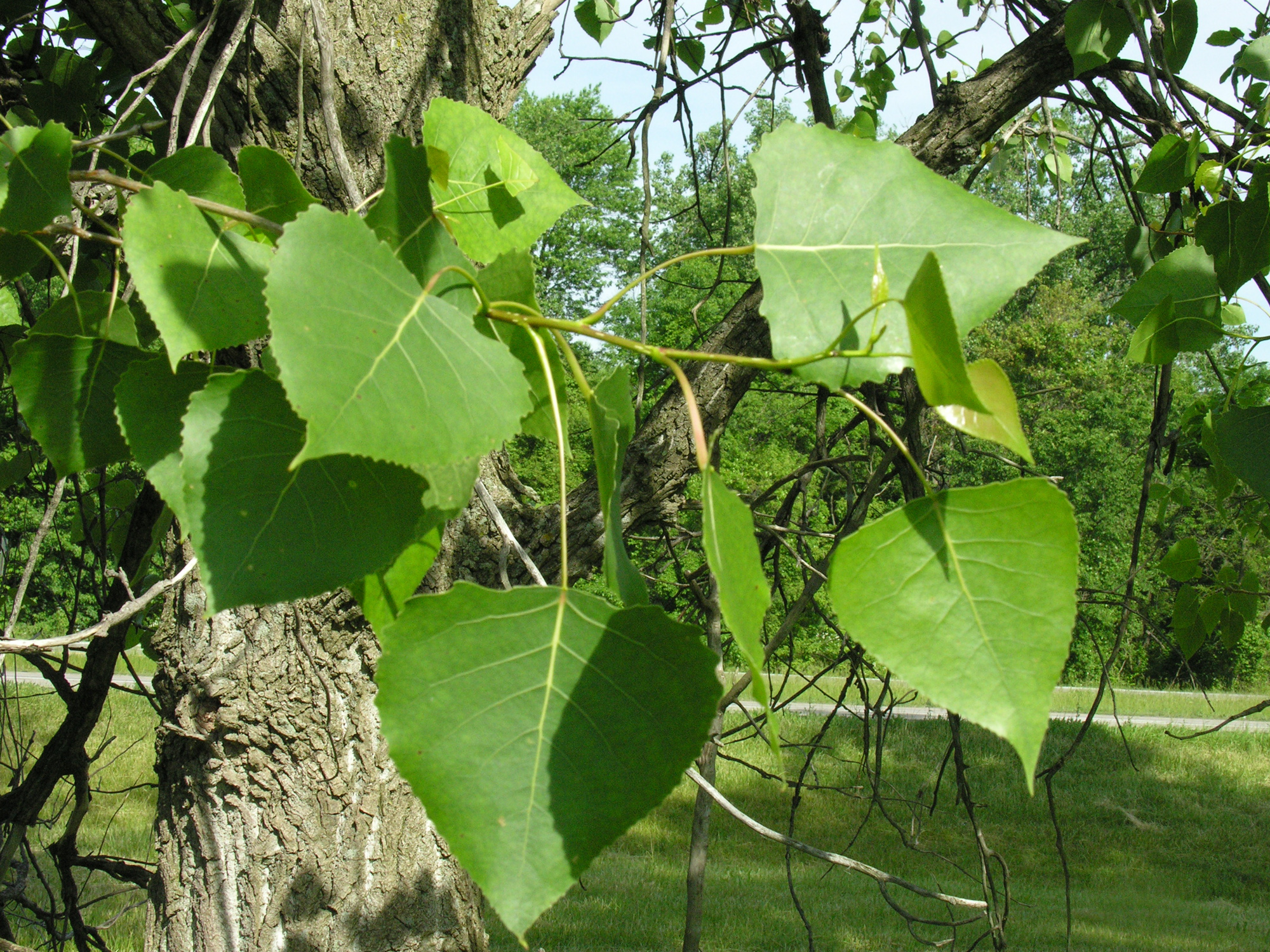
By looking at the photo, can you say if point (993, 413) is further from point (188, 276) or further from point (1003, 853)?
point (1003, 853)

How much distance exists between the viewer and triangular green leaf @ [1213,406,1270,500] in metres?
1.05

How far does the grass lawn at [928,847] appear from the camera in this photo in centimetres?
488

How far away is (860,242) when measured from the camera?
45 centimetres

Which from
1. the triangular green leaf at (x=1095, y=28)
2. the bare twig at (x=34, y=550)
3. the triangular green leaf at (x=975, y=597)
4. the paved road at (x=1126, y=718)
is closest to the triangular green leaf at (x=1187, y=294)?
the triangular green leaf at (x=1095, y=28)

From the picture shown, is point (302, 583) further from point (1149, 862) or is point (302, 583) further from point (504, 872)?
point (1149, 862)

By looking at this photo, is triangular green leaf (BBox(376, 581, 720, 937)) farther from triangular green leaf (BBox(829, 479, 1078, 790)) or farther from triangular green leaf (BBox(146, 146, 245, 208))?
triangular green leaf (BBox(146, 146, 245, 208))

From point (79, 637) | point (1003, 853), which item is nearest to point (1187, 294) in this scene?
point (79, 637)

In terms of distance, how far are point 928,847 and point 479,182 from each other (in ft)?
14.8

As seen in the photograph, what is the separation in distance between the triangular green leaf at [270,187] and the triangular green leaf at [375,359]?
18 centimetres

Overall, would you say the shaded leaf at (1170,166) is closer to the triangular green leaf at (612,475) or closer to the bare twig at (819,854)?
the bare twig at (819,854)

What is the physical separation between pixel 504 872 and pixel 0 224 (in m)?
0.45

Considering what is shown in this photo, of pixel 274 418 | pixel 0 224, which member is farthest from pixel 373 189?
pixel 274 418

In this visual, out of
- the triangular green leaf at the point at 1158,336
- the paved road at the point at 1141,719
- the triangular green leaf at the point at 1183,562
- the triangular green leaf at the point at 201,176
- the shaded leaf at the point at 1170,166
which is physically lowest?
the paved road at the point at 1141,719

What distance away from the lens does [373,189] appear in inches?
52.0
